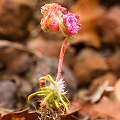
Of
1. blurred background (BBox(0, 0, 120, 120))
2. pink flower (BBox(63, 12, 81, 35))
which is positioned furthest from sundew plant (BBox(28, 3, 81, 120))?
blurred background (BBox(0, 0, 120, 120))

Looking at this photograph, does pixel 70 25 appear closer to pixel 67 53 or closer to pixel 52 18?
pixel 52 18

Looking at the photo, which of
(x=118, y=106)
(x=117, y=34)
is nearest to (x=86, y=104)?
(x=118, y=106)

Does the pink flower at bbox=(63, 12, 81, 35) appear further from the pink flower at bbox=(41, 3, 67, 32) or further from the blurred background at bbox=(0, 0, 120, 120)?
the blurred background at bbox=(0, 0, 120, 120)

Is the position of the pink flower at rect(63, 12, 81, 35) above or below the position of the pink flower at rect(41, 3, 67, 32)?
below

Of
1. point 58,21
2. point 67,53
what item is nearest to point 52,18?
point 58,21

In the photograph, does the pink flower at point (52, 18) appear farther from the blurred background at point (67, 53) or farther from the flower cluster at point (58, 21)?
the blurred background at point (67, 53)

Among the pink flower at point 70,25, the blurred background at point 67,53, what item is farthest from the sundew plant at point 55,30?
the blurred background at point 67,53

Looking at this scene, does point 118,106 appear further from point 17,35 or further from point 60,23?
point 17,35
